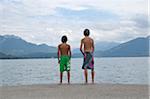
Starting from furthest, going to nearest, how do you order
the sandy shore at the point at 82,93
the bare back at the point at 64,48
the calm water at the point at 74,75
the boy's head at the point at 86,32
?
the calm water at the point at 74,75
the bare back at the point at 64,48
the boy's head at the point at 86,32
the sandy shore at the point at 82,93

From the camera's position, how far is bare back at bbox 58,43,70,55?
593 inches

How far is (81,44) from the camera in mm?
14734

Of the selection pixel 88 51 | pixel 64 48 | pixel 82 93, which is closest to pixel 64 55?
pixel 64 48

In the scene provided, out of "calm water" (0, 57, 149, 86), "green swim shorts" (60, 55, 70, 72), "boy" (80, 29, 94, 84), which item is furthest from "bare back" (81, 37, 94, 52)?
"calm water" (0, 57, 149, 86)

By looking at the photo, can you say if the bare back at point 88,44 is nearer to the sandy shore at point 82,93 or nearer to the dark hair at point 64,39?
the dark hair at point 64,39

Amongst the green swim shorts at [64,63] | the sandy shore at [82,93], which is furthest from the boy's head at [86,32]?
the sandy shore at [82,93]

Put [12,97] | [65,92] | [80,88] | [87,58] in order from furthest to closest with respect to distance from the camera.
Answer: [87,58] → [80,88] → [65,92] → [12,97]

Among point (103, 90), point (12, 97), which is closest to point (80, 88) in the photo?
point (103, 90)

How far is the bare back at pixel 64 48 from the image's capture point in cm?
1506

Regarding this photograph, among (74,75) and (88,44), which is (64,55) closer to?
(88,44)

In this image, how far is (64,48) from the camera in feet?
49.5

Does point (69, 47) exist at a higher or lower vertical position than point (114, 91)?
higher

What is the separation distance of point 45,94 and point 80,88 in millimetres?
1782

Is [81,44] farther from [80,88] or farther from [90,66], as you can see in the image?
[80,88]
